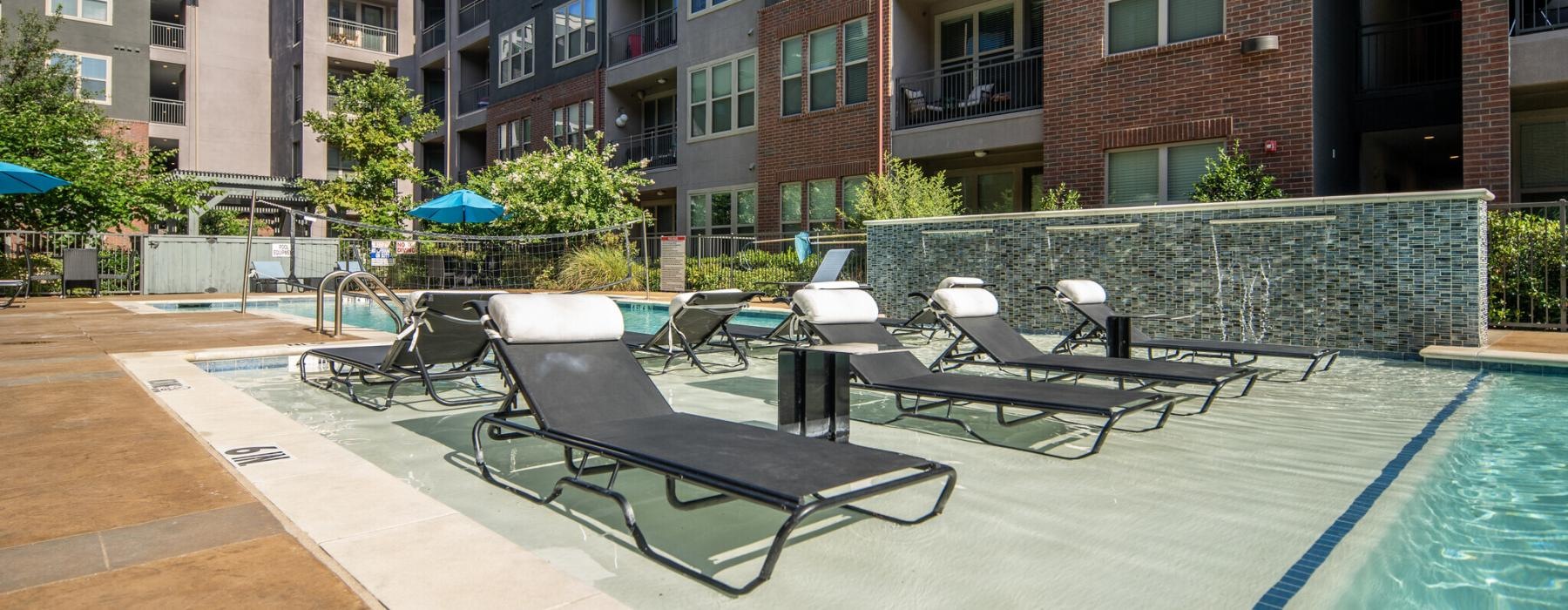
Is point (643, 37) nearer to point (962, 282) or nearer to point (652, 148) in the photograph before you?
point (652, 148)

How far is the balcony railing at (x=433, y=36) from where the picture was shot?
3331 centimetres

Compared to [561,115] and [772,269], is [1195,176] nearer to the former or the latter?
[772,269]

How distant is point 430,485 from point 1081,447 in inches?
130

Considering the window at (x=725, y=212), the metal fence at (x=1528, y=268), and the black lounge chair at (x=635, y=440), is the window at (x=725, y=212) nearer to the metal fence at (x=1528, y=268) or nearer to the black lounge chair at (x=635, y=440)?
the metal fence at (x=1528, y=268)

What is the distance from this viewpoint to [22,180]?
588 inches

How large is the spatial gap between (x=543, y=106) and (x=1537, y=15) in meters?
23.3

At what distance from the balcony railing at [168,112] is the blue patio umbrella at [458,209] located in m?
22.7

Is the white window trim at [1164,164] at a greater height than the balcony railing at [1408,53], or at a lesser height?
lesser

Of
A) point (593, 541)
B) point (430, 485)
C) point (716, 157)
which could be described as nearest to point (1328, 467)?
point (593, 541)

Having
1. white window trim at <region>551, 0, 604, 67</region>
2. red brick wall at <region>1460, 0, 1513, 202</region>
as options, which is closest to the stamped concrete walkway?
red brick wall at <region>1460, 0, 1513, 202</region>

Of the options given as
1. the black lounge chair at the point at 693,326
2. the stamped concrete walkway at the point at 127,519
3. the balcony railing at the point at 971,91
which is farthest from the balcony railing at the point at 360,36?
the stamped concrete walkway at the point at 127,519

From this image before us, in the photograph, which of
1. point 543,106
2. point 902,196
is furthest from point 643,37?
point 902,196

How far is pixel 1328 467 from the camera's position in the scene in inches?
167

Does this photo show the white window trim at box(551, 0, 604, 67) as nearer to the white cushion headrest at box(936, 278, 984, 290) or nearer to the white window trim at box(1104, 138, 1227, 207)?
the white window trim at box(1104, 138, 1227, 207)
